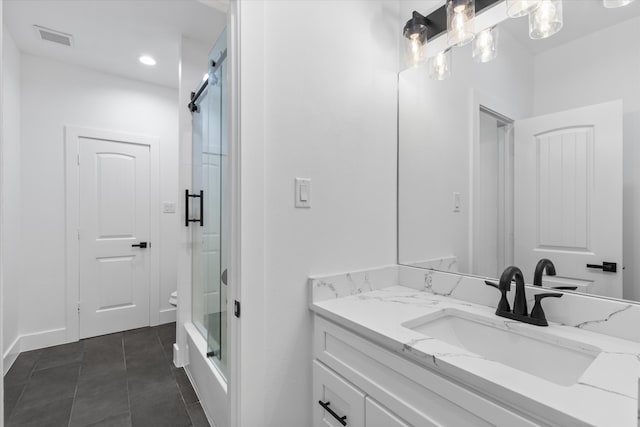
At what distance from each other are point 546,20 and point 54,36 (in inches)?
127

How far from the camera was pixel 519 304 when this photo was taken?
101 cm

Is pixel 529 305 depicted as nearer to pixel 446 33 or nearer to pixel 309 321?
pixel 309 321

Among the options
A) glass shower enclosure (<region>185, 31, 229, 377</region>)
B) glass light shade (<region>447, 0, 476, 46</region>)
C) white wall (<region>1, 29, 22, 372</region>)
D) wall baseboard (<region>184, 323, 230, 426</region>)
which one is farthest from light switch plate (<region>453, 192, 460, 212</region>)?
white wall (<region>1, 29, 22, 372</region>)

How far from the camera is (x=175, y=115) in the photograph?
11.1 feet

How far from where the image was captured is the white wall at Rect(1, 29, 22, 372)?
224 cm

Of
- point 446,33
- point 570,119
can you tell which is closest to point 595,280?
point 570,119

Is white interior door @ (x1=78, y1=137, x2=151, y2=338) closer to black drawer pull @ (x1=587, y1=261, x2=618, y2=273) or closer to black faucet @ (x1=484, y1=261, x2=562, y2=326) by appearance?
black faucet @ (x1=484, y1=261, x2=562, y2=326)

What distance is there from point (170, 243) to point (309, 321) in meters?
2.67

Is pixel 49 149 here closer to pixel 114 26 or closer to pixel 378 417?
pixel 114 26

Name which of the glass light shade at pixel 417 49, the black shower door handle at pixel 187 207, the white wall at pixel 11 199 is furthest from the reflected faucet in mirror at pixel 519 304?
the white wall at pixel 11 199

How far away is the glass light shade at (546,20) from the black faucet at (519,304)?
841 mm

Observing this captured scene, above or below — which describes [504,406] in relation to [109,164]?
below

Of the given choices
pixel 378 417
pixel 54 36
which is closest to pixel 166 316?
pixel 54 36

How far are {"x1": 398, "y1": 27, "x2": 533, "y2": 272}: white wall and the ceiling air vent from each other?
8.72 feet
